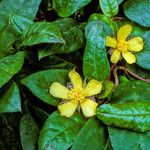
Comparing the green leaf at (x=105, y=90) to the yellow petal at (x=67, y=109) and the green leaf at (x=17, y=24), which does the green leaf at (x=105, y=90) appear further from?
the green leaf at (x=17, y=24)

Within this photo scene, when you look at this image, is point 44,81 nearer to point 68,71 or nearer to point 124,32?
point 68,71

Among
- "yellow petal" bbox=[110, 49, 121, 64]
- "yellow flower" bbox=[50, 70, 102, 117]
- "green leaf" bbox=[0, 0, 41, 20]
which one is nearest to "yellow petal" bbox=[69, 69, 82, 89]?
"yellow flower" bbox=[50, 70, 102, 117]

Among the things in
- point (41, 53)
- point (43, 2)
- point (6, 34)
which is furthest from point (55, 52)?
point (43, 2)

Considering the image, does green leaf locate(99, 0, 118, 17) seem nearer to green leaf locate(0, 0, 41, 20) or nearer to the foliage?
the foliage

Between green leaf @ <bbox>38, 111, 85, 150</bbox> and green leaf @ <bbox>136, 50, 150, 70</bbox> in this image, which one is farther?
green leaf @ <bbox>136, 50, 150, 70</bbox>

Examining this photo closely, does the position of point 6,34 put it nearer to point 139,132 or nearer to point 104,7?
point 104,7

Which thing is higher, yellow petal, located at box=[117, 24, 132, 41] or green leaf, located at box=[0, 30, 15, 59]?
green leaf, located at box=[0, 30, 15, 59]

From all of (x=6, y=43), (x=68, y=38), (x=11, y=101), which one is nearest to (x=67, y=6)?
(x=68, y=38)
